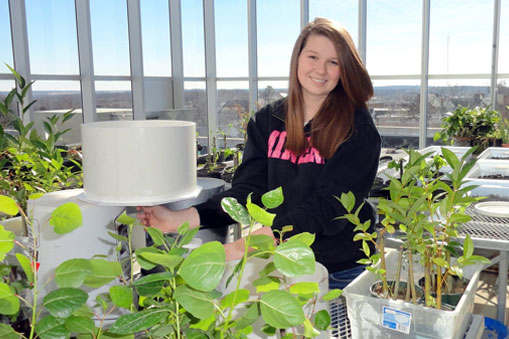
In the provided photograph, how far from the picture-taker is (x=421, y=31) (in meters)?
6.99

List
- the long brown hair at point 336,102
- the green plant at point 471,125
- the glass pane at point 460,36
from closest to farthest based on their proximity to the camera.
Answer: the long brown hair at point 336,102, the green plant at point 471,125, the glass pane at point 460,36

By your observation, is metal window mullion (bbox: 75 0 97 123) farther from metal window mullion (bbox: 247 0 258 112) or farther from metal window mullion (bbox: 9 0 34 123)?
metal window mullion (bbox: 247 0 258 112)

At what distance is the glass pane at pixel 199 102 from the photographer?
321 inches

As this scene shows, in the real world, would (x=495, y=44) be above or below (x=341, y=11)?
below

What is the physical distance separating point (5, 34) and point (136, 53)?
2046 millimetres

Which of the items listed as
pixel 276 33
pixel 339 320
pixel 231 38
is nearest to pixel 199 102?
pixel 231 38

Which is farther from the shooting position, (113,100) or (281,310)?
(113,100)

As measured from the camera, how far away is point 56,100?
5953 mm

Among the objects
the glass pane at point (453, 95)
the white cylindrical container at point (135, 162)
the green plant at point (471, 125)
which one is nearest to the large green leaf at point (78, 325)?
the white cylindrical container at point (135, 162)

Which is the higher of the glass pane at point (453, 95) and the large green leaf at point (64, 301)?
the glass pane at point (453, 95)

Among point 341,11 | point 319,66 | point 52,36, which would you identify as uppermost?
point 341,11

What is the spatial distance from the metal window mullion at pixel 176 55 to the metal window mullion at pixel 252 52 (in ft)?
3.87

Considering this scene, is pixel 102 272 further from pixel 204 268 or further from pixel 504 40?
pixel 504 40

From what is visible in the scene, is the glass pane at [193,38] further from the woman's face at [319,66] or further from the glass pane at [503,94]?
the woman's face at [319,66]
